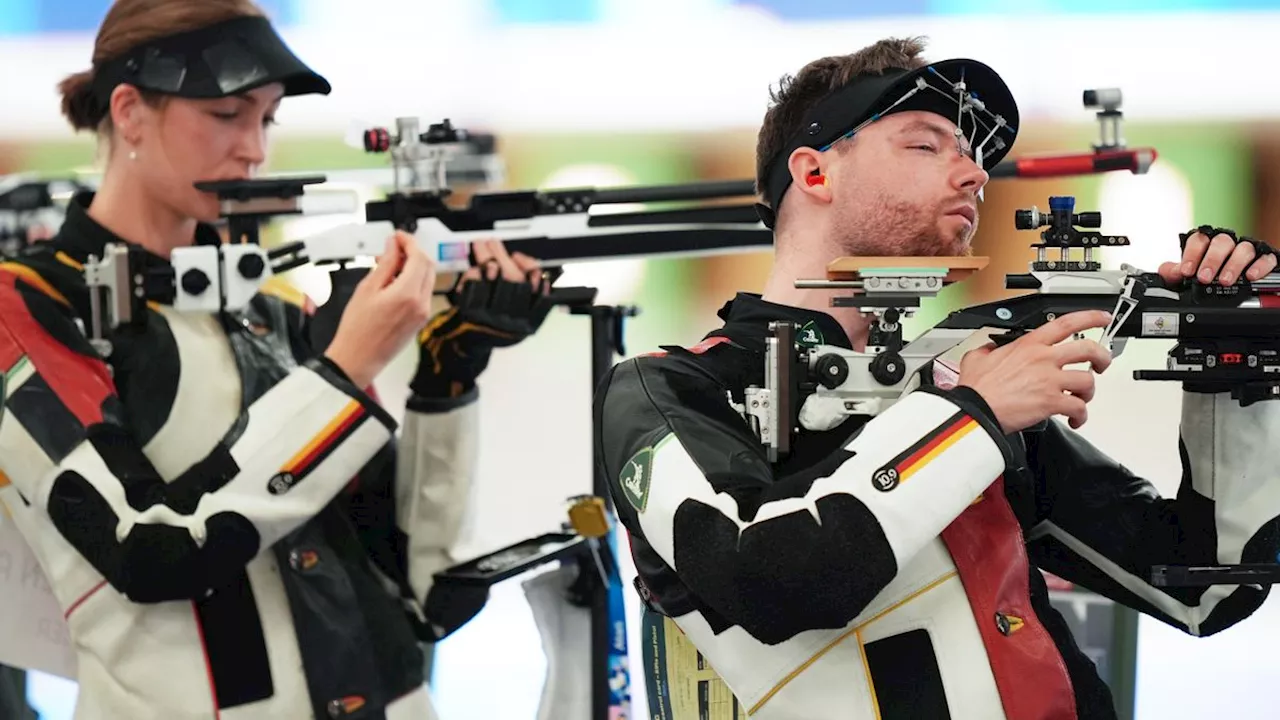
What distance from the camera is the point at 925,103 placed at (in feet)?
5.04

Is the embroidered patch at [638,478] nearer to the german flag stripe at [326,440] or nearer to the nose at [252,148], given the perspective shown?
the german flag stripe at [326,440]

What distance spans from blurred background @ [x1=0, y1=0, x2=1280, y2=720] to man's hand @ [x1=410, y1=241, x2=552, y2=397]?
3.61ft

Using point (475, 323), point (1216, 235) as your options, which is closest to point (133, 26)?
point (475, 323)

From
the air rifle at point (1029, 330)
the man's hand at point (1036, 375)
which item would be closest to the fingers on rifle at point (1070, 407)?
the man's hand at point (1036, 375)

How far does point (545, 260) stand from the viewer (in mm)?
2348

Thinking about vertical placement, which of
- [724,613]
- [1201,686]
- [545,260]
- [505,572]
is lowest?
[1201,686]

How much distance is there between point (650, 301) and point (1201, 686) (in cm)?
152

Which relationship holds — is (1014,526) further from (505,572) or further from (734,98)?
(734,98)

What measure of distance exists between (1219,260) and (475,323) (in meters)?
1.07

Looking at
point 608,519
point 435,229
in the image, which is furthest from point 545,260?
point 608,519

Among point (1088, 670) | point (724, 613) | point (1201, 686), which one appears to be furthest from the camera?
point (1201, 686)

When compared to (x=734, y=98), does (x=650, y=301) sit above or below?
below

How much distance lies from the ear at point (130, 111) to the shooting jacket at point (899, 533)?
0.87m

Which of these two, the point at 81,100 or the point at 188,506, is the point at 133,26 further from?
the point at 188,506
